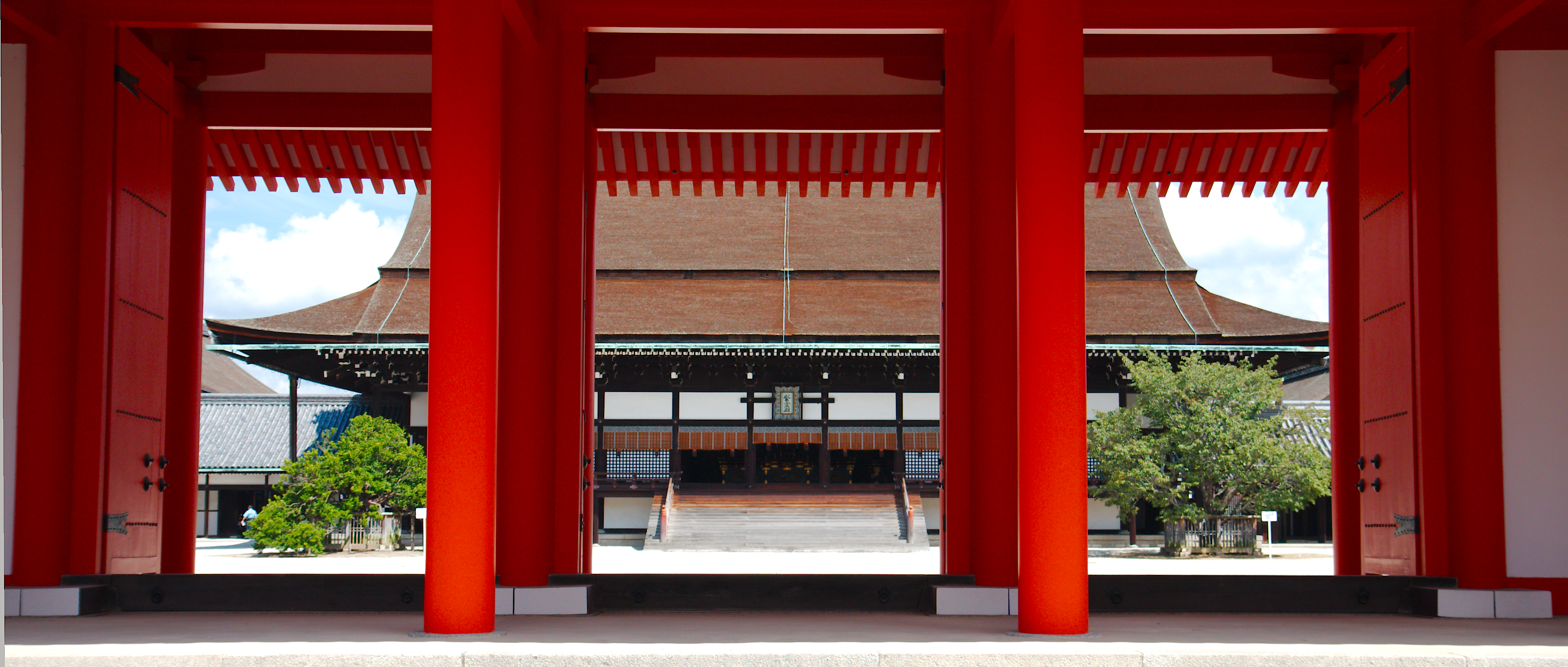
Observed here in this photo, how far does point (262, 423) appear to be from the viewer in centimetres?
2100

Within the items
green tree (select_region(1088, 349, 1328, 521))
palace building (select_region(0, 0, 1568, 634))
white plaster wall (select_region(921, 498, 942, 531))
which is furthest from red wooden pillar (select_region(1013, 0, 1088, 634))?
white plaster wall (select_region(921, 498, 942, 531))

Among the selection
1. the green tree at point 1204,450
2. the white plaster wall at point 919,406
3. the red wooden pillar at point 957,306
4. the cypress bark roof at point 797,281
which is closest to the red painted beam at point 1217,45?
the red wooden pillar at point 957,306

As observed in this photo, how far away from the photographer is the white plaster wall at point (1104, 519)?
A: 17375mm

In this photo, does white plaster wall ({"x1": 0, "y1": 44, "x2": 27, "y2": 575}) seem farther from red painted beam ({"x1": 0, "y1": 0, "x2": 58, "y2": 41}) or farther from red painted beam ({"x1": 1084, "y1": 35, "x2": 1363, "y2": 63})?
red painted beam ({"x1": 1084, "y1": 35, "x2": 1363, "y2": 63})

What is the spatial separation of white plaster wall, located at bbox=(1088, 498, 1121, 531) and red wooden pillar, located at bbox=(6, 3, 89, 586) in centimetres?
1457

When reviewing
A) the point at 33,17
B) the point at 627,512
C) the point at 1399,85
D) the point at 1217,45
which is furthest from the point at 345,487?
the point at 1399,85

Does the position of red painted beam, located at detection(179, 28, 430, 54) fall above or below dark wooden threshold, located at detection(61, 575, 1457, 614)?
above

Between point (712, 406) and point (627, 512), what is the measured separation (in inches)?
Result: 75.0

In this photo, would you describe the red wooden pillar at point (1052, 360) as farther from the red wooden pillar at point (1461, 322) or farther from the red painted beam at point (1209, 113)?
the red painted beam at point (1209, 113)

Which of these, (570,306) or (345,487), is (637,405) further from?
(570,306)

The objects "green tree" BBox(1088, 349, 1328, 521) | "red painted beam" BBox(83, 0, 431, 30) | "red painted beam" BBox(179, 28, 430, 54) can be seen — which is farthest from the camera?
"green tree" BBox(1088, 349, 1328, 521)

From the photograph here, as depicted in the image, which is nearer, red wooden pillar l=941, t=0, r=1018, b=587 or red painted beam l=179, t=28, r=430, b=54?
red wooden pillar l=941, t=0, r=1018, b=587

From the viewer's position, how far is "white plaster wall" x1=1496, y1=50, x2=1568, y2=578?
4.76m

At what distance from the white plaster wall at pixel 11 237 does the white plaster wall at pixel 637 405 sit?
1264cm
